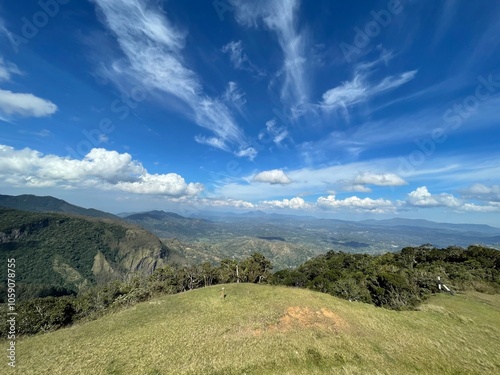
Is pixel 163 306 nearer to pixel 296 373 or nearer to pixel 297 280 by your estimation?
pixel 296 373

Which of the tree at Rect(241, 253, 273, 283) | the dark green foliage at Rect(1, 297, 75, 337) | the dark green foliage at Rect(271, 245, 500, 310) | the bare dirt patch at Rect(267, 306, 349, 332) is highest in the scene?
the bare dirt patch at Rect(267, 306, 349, 332)

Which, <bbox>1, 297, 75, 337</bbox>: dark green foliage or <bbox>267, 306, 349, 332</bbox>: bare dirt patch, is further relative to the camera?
<bbox>1, 297, 75, 337</bbox>: dark green foliage

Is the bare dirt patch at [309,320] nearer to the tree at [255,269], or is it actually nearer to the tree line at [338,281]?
the tree line at [338,281]

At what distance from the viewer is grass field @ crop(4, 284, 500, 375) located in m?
19.0

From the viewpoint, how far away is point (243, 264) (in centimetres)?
8744

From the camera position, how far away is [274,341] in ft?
72.2

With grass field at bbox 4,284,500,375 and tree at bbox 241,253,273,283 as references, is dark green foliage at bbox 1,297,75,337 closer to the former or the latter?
grass field at bbox 4,284,500,375

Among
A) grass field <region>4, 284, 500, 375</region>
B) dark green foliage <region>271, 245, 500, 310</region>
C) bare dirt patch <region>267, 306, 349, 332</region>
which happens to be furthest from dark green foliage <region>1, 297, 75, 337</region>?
dark green foliage <region>271, 245, 500, 310</region>

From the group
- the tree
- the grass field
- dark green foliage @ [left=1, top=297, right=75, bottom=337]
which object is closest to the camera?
the grass field

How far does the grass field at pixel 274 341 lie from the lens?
1903cm

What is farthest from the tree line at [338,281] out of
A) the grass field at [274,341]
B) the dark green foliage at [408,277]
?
the grass field at [274,341]

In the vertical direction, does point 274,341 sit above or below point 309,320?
below

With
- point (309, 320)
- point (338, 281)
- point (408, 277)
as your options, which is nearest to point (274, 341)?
point (309, 320)

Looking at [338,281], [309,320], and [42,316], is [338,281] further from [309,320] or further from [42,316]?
[42,316]
